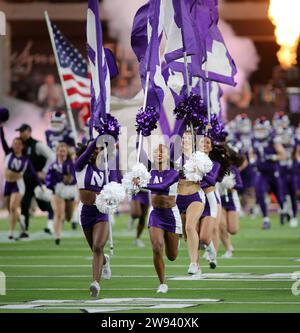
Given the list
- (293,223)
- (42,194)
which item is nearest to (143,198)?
(42,194)

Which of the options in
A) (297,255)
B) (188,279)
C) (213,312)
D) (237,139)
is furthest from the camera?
(237,139)

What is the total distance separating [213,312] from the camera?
1513 centimetres

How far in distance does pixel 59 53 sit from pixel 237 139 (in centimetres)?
725

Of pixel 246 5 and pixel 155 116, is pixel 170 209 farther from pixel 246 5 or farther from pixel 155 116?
pixel 246 5

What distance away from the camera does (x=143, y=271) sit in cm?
2089

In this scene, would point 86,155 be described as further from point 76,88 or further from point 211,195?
point 76,88

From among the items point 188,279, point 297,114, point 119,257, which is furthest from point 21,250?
point 297,114

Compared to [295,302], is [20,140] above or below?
above

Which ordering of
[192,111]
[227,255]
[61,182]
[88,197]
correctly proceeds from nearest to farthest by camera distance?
[88,197] → [192,111] → [227,255] → [61,182]

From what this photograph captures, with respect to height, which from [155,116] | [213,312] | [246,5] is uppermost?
[246,5]

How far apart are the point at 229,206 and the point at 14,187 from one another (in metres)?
5.75

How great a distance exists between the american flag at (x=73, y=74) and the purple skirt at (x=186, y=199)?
1172cm

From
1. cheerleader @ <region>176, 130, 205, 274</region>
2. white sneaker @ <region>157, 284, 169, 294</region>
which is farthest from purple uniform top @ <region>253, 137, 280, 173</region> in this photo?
white sneaker @ <region>157, 284, 169, 294</region>

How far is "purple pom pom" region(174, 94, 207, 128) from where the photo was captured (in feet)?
65.4
